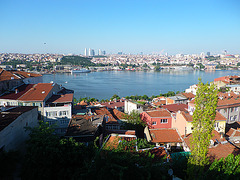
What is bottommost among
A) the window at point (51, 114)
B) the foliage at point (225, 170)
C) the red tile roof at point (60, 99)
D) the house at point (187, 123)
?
the house at point (187, 123)

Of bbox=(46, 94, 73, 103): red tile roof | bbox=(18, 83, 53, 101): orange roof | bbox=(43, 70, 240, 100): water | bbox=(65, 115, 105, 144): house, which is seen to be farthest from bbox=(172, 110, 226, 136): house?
bbox=(43, 70, 240, 100): water

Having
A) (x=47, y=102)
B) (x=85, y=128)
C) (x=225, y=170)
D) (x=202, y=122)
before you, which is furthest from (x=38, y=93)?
(x=225, y=170)

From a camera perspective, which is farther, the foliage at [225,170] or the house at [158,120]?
the house at [158,120]

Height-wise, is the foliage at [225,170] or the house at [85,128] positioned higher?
the foliage at [225,170]

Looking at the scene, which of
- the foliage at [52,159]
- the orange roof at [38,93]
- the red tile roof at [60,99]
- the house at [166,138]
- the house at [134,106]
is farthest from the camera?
the house at [134,106]

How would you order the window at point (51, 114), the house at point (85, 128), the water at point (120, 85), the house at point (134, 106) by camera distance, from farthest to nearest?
the water at point (120, 85) < the house at point (134, 106) < the window at point (51, 114) < the house at point (85, 128)

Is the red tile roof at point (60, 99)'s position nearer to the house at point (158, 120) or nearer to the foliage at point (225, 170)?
the house at point (158, 120)

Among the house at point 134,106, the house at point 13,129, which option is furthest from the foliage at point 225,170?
the house at point 134,106
